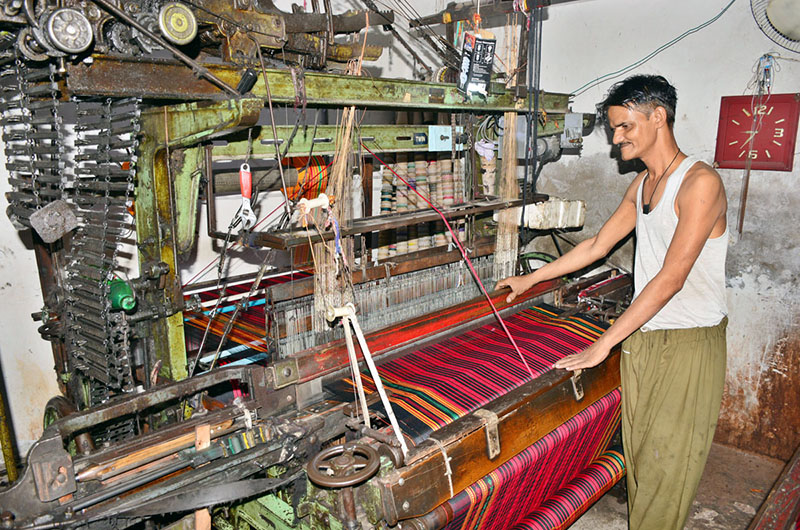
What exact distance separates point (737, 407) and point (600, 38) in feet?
9.92

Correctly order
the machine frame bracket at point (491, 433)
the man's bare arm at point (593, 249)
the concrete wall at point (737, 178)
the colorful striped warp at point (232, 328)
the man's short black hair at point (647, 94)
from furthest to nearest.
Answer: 1. the concrete wall at point (737, 178)
2. the colorful striped warp at point (232, 328)
3. the man's bare arm at point (593, 249)
4. the man's short black hair at point (647, 94)
5. the machine frame bracket at point (491, 433)

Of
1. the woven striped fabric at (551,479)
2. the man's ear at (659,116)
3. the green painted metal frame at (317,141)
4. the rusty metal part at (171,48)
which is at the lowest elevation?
the woven striped fabric at (551,479)

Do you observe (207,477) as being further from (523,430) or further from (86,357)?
(523,430)

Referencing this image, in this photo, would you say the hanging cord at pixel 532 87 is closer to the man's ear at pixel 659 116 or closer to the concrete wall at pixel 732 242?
the man's ear at pixel 659 116

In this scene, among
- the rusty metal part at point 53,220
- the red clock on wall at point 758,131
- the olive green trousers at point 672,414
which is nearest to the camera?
the rusty metal part at point 53,220

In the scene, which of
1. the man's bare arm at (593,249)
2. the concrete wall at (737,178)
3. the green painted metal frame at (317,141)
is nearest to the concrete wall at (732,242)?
the concrete wall at (737,178)

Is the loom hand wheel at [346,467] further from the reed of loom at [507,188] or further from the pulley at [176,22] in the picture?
the reed of loom at [507,188]

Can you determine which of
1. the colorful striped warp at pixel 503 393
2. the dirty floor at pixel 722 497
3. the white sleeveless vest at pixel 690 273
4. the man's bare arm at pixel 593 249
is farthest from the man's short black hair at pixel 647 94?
the dirty floor at pixel 722 497

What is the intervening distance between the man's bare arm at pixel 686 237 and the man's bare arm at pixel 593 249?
0.52 metres

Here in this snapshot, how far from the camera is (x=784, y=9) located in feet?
12.0

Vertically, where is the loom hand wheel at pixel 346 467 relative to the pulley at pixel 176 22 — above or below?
below

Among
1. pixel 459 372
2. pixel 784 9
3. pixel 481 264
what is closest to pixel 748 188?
pixel 784 9

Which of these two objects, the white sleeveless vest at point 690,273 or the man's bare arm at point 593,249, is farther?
the man's bare arm at point 593,249

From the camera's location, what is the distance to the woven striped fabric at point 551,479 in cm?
229
